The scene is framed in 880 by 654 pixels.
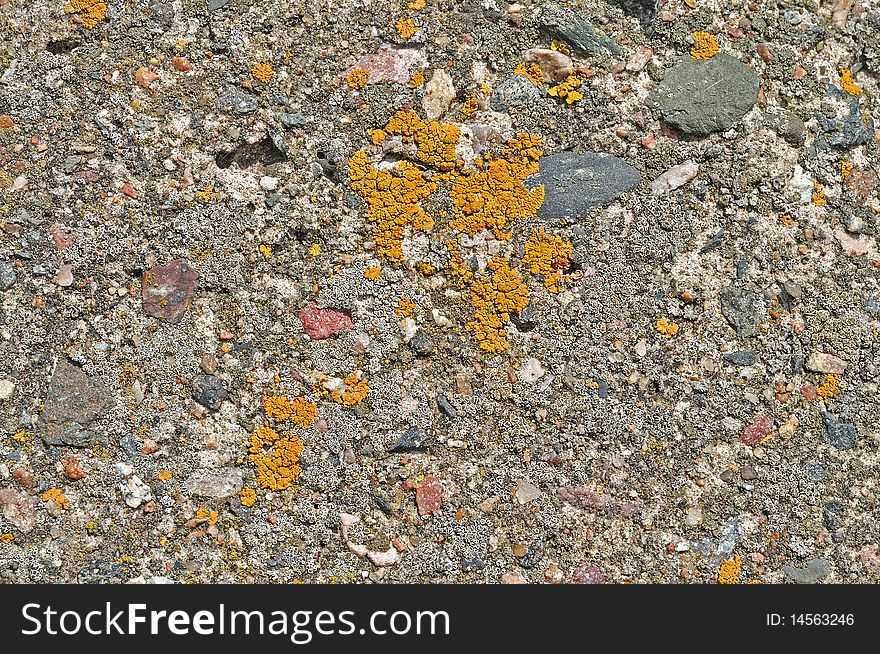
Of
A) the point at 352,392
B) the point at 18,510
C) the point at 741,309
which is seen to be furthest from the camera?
the point at 741,309

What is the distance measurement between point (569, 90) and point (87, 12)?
1.26 metres

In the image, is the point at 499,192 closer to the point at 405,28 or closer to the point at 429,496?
the point at 405,28

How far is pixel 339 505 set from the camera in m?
1.91

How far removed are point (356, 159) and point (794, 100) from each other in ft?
3.98

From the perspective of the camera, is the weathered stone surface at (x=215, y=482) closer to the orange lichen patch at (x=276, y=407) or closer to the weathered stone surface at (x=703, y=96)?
the orange lichen patch at (x=276, y=407)

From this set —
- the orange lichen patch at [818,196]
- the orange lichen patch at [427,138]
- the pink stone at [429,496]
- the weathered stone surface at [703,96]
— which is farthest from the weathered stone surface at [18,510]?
the orange lichen patch at [818,196]

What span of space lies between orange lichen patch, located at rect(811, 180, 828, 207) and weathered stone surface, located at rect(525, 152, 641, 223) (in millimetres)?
563

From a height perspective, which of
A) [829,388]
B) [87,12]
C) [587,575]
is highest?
[87,12]

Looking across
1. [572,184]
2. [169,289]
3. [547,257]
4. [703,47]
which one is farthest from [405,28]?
[169,289]

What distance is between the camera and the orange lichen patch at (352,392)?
1.91 meters

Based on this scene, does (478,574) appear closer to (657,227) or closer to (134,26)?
(657,227)

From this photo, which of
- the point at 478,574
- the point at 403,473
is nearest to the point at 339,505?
the point at 403,473

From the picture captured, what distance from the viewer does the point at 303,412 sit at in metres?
1.89

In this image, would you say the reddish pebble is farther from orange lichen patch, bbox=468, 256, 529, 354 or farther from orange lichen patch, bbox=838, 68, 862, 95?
orange lichen patch, bbox=838, 68, 862, 95
